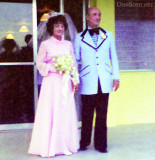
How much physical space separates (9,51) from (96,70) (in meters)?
2.11

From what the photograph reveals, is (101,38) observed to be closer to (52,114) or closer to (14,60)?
(52,114)

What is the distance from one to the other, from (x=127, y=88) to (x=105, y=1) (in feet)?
5.43

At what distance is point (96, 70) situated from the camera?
5.15 m

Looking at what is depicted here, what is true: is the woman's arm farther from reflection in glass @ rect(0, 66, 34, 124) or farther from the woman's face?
reflection in glass @ rect(0, 66, 34, 124)

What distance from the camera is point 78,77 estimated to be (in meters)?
5.12

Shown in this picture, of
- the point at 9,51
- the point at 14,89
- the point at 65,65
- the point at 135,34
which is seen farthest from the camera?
the point at 135,34

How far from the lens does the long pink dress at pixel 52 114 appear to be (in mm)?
5020

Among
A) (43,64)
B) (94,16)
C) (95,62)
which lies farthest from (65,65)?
(94,16)

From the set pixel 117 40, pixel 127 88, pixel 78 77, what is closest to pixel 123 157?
pixel 78 77

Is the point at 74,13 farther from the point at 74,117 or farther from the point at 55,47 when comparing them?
the point at 74,117

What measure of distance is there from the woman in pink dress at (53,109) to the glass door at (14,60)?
164 cm

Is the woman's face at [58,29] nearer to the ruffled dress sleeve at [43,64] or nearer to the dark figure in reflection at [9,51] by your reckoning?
the ruffled dress sleeve at [43,64]

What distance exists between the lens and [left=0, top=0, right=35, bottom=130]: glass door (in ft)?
21.8

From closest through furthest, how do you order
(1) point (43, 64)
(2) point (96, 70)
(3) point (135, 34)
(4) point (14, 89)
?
(1) point (43, 64) < (2) point (96, 70) < (4) point (14, 89) < (3) point (135, 34)
